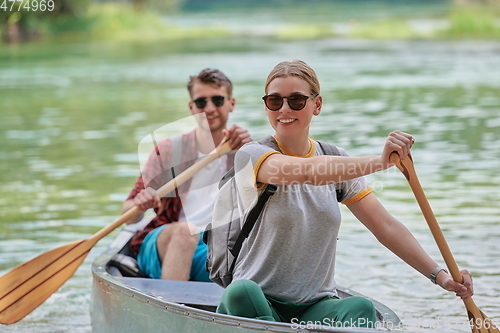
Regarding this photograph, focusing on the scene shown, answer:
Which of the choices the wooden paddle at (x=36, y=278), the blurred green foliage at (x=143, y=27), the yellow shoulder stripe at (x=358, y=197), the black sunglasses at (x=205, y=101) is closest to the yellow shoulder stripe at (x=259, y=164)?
the yellow shoulder stripe at (x=358, y=197)

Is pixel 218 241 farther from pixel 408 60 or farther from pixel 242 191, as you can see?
pixel 408 60

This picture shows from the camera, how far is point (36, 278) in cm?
455

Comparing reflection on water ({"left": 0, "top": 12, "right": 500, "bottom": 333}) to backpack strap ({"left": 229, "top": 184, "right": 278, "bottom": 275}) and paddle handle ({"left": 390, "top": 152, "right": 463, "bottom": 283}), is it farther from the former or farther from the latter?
backpack strap ({"left": 229, "top": 184, "right": 278, "bottom": 275})

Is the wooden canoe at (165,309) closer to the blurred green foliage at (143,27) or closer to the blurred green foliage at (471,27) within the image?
the blurred green foliage at (143,27)

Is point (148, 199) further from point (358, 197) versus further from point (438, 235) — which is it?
point (438, 235)

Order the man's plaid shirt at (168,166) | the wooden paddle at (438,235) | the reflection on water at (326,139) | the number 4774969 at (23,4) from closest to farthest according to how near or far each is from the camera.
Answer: the wooden paddle at (438,235) → the man's plaid shirt at (168,166) → the reflection on water at (326,139) → the number 4774969 at (23,4)

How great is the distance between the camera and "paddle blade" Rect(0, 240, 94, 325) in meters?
4.48

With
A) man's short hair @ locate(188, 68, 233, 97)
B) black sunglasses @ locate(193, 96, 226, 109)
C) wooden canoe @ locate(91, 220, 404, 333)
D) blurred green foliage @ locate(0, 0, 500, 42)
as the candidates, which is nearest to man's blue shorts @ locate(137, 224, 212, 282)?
wooden canoe @ locate(91, 220, 404, 333)

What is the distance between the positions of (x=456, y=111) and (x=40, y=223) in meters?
7.15

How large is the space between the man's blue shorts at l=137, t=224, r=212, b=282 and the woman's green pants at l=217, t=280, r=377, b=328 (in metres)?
1.19

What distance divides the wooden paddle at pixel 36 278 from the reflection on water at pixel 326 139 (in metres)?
0.22

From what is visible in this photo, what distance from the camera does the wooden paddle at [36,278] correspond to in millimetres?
4480

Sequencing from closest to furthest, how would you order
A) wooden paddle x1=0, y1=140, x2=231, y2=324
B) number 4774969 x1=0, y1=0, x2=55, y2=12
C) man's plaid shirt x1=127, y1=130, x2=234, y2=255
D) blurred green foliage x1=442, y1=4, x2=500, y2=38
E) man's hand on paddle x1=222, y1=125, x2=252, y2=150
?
man's hand on paddle x1=222, y1=125, x2=252, y2=150 → man's plaid shirt x1=127, y1=130, x2=234, y2=255 → wooden paddle x1=0, y1=140, x2=231, y2=324 → number 4774969 x1=0, y1=0, x2=55, y2=12 → blurred green foliage x1=442, y1=4, x2=500, y2=38

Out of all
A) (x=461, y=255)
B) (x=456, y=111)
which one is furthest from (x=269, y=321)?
(x=456, y=111)
